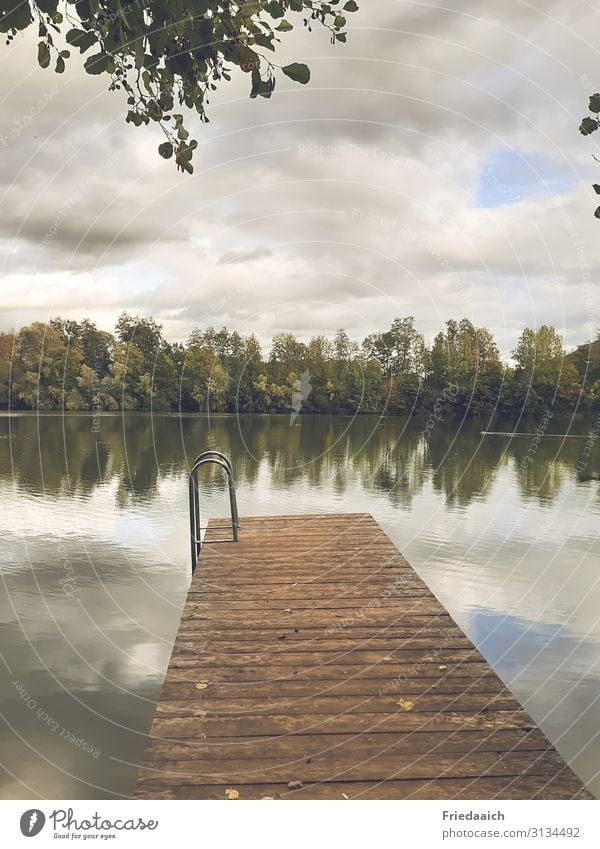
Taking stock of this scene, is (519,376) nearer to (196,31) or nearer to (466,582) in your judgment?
(466,582)

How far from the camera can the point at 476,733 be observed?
3740 mm

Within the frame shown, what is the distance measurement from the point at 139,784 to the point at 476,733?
1.79 m

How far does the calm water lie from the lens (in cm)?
702

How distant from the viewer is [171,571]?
504 inches

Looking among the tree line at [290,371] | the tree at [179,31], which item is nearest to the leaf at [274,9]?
the tree at [179,31]

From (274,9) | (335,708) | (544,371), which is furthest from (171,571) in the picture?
(544,371)

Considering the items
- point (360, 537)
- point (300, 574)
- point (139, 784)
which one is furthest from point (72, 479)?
point (139, 784)

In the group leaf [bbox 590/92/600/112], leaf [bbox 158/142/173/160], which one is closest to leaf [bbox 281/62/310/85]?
leaf [bbox 158/142/173/160]

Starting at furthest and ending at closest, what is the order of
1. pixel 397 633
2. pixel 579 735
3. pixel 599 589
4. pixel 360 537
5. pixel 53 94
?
pixel 599 589
pixel 360 537
pixel 579 735
pixel 53 94
pixel 397 633

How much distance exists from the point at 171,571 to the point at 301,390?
39121mm

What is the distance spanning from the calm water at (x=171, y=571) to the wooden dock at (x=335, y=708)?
2.12 m
